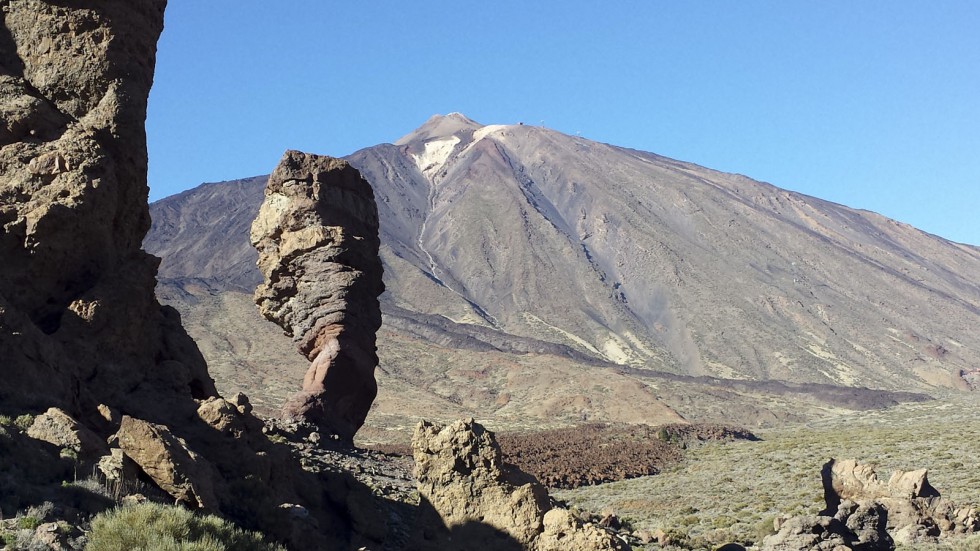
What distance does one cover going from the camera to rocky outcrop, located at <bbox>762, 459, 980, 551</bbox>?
559 inches

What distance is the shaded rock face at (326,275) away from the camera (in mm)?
22136

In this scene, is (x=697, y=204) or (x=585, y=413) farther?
(x=697, y=204)

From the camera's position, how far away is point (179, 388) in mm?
13406

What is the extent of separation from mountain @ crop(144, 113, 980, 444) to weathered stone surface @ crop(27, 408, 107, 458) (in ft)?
161

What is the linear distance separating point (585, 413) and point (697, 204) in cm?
10611

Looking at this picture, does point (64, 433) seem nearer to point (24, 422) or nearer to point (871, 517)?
point (24, 422)

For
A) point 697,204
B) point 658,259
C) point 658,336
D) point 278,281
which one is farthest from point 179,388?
point 697,204

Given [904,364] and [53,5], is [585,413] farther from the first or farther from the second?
[904,364]

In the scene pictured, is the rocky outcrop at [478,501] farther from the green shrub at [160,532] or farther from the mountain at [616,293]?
the mountain at [616,293]

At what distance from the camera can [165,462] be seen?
9.04 meters

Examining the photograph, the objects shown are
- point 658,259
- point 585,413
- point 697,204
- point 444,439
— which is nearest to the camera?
point 444,439

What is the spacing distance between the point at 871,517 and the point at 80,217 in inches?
531

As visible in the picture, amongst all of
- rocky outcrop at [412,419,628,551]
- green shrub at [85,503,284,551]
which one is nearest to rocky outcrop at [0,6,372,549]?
green shrub at [85,503,284,551]

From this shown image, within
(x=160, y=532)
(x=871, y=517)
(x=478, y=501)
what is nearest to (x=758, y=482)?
(x=871, y=517)
